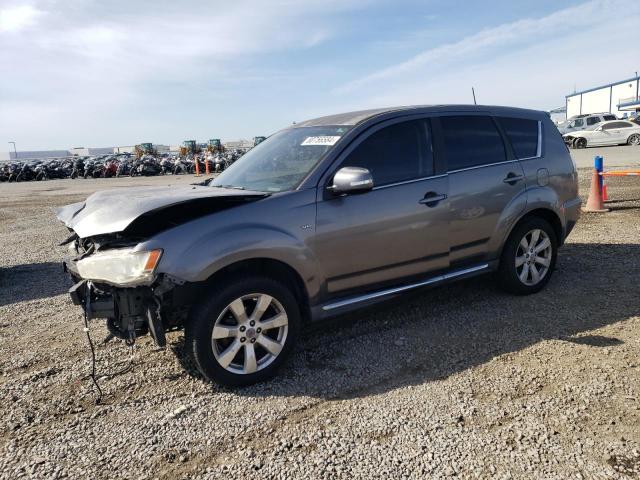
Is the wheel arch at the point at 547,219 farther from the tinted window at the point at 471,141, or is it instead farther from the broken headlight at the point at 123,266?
the broken headlight at the point at 123,266

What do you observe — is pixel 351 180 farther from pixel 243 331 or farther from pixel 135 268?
pixel 135 268

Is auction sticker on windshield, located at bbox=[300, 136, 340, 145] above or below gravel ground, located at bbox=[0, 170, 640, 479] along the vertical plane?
above

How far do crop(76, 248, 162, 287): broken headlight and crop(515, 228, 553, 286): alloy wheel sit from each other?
3.41 meters

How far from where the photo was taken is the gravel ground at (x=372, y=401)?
8.45ft

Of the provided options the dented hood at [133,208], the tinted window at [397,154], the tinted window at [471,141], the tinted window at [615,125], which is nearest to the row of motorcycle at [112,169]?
the tinted window at [615,125]

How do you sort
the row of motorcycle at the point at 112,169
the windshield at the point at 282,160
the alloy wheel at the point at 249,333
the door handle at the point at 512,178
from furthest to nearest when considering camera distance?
the row of motorcycle at the point at 112,169 → the door handle at the point at 512,178 → the windshield at the point at 282,160 → the alloy wheel at the point at 249,333

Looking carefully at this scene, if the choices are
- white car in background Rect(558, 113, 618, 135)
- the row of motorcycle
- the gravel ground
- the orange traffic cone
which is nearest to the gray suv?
the gravel ground

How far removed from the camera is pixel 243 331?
3291mm

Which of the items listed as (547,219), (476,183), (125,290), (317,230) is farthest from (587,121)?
(125,290)

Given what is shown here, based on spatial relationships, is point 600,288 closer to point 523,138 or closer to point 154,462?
point 523,138

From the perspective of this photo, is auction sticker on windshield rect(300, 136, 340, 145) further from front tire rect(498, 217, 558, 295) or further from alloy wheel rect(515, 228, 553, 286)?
alloy wheel rect(515, 228, 553, 286)

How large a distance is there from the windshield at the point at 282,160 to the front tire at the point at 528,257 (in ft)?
6.70

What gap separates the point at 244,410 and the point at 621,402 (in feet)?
7.54

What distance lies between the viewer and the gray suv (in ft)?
10.3
